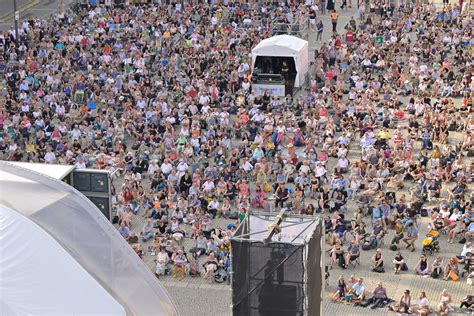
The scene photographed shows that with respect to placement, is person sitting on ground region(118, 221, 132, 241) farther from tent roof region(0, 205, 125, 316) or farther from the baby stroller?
tent roof region(0, 205, 125, 316)

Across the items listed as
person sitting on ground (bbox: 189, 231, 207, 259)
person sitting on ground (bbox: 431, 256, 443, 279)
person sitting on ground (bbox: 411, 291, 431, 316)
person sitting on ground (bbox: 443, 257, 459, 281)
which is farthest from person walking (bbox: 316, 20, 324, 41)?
person sitting on ground (bbox: 411, 291, 431, 316)

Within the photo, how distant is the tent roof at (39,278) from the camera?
18.9m

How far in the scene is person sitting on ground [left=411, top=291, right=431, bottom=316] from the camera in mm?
29906

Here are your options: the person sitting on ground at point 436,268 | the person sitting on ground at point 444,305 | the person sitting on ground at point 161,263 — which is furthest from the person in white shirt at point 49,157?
the person sitting on ground at point 444,305

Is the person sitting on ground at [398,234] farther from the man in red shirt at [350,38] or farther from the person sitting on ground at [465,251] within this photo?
the man in red shirt at [350,38]

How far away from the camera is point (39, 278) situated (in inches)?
749

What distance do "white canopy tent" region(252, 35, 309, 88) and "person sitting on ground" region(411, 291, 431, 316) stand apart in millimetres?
19668

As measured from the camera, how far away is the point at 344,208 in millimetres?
36562

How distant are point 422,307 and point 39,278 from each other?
13343 millimetres

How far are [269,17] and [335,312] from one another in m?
28.5

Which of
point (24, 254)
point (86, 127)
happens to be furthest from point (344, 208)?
point (24, 254)

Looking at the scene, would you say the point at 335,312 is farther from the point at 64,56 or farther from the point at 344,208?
the point at 64,56

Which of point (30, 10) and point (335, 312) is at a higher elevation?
point (30, 10)

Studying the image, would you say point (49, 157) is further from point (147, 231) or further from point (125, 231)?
point (125, 231)
